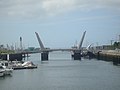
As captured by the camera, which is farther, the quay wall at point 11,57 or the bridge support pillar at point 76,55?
the bridge support pillar at point 76,55

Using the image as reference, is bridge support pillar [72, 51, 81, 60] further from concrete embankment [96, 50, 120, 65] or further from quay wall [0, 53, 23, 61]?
quay wall [0, 53, 23, 61]

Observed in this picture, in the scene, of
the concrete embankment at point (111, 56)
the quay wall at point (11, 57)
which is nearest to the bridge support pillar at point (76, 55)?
the concrete embankment at point (111, 56)

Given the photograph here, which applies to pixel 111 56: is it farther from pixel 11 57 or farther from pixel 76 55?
pixel 76 55

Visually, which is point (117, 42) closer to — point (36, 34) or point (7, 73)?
point (36, 34)

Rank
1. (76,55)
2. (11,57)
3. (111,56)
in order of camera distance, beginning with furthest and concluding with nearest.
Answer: (76,55)
(11,57)
(111,56)

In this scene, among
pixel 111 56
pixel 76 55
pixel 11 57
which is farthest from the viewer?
pixel 76 55

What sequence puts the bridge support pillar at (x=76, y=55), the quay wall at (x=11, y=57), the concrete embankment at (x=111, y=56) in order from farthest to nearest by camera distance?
the bridge support pillar at (x=76, y=55), the quay wall at (x=11, y=57), the concrete embankment at (x=111, y=56)

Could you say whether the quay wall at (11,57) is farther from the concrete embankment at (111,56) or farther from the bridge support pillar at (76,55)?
the concrete embankment at (111,56)

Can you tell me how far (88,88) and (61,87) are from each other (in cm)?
254

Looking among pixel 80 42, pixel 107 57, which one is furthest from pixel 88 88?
pixel 80 42

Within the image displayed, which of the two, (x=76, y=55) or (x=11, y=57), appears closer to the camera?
(x=11, y=57)

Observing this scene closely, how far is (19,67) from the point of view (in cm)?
6956

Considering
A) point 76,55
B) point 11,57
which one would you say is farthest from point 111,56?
point 76,55

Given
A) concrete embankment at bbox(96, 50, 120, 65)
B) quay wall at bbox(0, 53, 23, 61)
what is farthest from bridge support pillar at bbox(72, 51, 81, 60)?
quay wall at bbox(0, 53, 23, 61)
